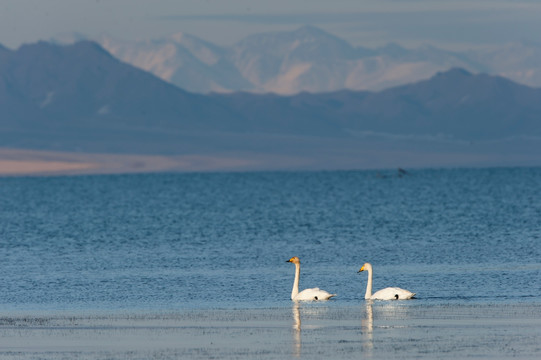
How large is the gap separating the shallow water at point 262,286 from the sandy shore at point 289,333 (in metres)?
0.04

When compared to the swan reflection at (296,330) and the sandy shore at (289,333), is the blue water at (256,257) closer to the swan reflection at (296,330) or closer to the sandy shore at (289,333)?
the swan reflection at (296,330)

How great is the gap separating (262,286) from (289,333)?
30.8 feet

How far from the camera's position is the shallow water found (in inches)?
776

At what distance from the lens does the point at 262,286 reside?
30.3 metres

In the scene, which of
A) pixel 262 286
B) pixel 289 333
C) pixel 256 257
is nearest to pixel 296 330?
pixel 289 333

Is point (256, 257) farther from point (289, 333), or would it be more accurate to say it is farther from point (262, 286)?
point (289, 333)

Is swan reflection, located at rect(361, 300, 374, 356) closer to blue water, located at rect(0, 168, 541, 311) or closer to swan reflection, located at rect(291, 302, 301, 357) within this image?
swan reflection, located at rect(291, 302, 301, 357)

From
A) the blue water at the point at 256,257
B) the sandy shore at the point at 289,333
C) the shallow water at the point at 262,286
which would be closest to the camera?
the sandy shore at the point at 289,333

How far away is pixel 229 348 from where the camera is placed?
1911 cm

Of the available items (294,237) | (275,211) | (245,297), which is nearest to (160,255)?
(294,237)

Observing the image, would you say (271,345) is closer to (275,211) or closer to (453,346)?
(453,346)

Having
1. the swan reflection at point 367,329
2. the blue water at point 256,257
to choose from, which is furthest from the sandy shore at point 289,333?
the blue water at point 256,257

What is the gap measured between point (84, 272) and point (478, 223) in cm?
2819

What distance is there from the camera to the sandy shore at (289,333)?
18.6m
